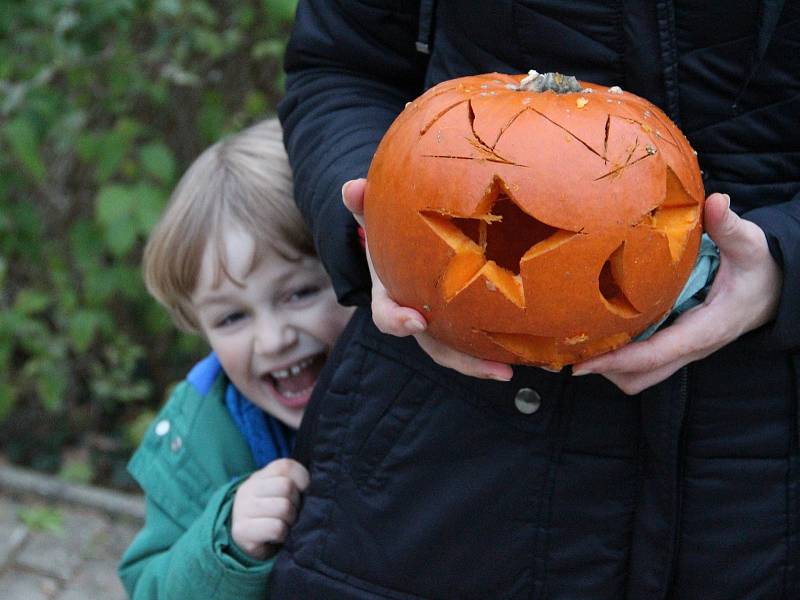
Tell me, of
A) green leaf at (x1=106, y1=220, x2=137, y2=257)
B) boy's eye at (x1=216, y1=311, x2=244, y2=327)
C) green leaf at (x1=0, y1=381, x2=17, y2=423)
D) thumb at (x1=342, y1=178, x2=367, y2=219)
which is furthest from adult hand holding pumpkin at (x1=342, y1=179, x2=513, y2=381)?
green leaf at (x1=0, y1=381, x2=17, y2=423)

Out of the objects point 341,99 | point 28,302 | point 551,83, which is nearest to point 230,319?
point 341,99

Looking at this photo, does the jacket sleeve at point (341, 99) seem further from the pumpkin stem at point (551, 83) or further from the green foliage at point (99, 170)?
the green foliage at point (99, 170)

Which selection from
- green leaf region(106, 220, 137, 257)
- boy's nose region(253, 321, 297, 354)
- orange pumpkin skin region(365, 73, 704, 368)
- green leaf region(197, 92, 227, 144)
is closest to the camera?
orange pumpkin skin region(365, 73, 704, 368)

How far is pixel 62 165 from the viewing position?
3.83 meters

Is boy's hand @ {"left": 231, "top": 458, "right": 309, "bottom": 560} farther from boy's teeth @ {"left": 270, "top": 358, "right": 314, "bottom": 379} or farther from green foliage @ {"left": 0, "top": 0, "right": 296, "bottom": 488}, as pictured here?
green foliage @ {"left": 0, "top": 0, "right": 296, "bottom": 488}

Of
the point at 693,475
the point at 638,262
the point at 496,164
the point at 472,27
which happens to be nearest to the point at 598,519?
the point at 693,475

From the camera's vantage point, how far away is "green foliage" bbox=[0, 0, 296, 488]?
3.11 metres

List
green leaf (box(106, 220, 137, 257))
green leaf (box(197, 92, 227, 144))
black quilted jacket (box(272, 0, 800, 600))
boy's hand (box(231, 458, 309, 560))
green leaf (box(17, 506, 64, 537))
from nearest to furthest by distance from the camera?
1. black quilted jacket (box(272, 0, 800, 600))
2. boy's hand (box(231, 458, 309, 560))
3. green leaf (box(106, 220, 137, 257))
4. green leaf (box(17, 506, 64, 537))
5. green leaf (box(197, 92, 227, 144))

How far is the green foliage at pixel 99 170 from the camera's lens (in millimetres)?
3109

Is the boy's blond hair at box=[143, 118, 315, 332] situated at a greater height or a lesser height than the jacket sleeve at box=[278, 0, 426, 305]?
lesser

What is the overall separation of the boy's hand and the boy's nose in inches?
14.4

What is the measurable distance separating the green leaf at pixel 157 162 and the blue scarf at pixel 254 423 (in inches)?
52.8

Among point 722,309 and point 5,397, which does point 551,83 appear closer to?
point 722,309

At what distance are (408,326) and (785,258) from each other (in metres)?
0.43
